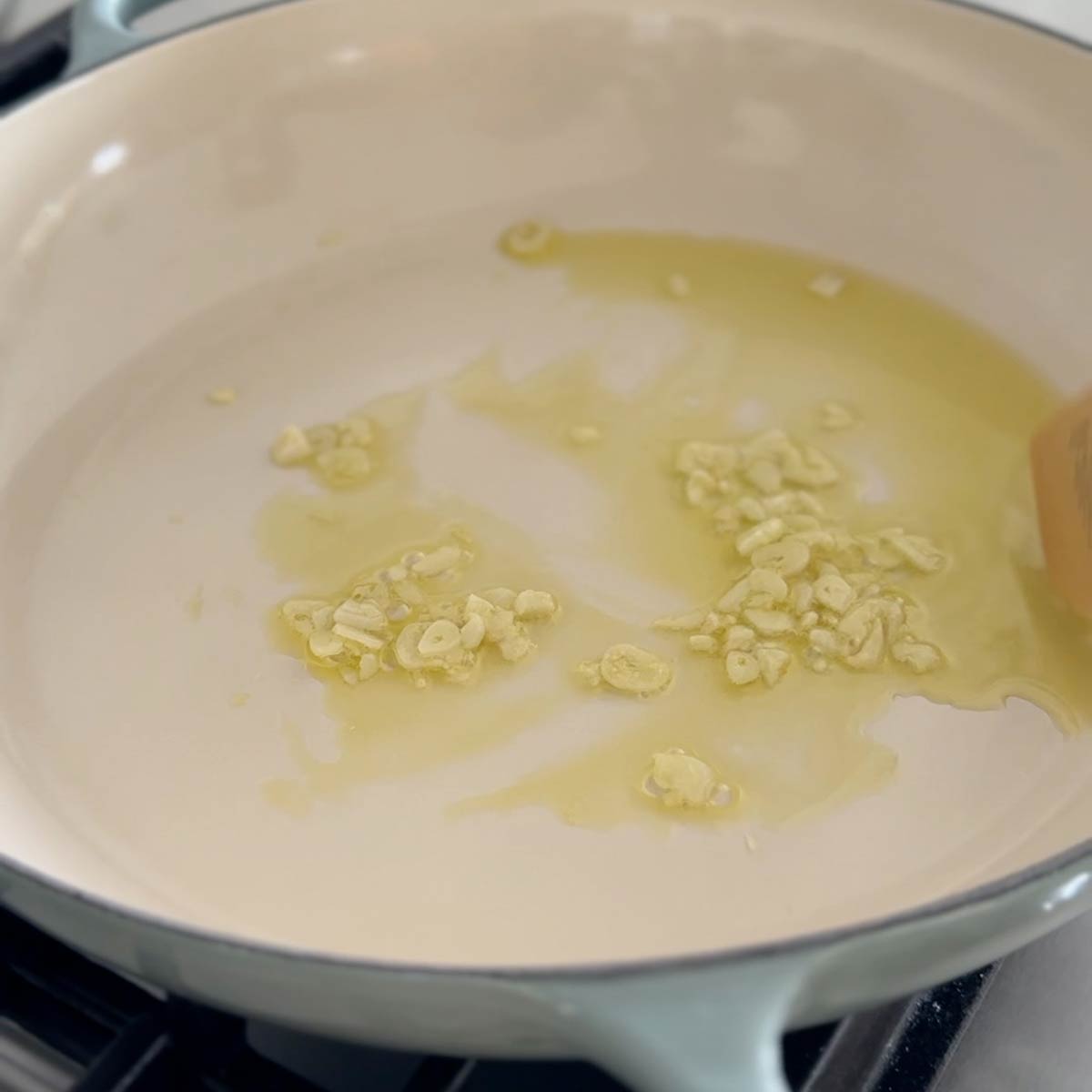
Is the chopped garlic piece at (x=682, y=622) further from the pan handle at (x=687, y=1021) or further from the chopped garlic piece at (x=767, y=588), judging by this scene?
the pan handle at (x=687, y=1021)

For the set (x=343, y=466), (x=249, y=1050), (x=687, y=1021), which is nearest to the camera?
(x=687, y=1021)

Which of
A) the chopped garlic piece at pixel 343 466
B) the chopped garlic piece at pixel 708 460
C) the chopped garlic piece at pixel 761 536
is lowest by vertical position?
the chopped garlic piece at pixel 343 466

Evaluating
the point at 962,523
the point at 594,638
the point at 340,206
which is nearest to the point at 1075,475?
the point at 962,523

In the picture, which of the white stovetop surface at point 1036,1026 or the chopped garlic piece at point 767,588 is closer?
the white stovetop surface at point 1036,1026

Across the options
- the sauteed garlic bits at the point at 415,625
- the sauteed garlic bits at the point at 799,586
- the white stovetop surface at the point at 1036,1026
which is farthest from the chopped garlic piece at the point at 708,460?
the white stovetop surface at the point at 1036,1026

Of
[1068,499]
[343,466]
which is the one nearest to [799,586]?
[1068,499]

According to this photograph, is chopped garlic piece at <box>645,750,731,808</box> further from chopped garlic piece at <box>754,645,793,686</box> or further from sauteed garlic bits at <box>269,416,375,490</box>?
sauteed garlic bits at <box>269,416,375,490</box>

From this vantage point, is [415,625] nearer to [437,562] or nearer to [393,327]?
[437,562]
